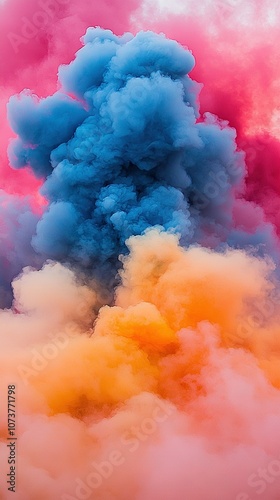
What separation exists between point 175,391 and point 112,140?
8809 mm

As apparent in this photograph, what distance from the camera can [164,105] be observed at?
1766 cm

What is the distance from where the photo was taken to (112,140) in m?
17.9

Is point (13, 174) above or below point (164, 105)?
above

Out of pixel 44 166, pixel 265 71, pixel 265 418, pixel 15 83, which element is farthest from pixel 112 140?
pixel 265 418

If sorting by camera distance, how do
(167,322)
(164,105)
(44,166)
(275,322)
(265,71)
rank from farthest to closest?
(265,71)
(44,166)
(164,105)
(275,322)
(167,322)

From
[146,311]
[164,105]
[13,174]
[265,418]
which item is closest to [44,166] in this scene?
[13,174]

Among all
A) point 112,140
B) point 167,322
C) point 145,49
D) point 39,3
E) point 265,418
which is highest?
point 39,3

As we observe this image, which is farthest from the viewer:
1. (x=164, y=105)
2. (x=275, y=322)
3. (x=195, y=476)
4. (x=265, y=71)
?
(x=265, y=71)

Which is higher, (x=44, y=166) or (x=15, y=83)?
(x=15, y=83)

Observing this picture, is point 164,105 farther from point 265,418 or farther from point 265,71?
point 265,418

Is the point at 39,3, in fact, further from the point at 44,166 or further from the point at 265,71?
the point at 265,71

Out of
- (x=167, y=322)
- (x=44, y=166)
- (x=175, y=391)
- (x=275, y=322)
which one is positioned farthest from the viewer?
(x=44, y=166)

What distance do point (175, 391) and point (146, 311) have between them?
225 cm

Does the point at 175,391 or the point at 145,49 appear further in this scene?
the point at 145,49
